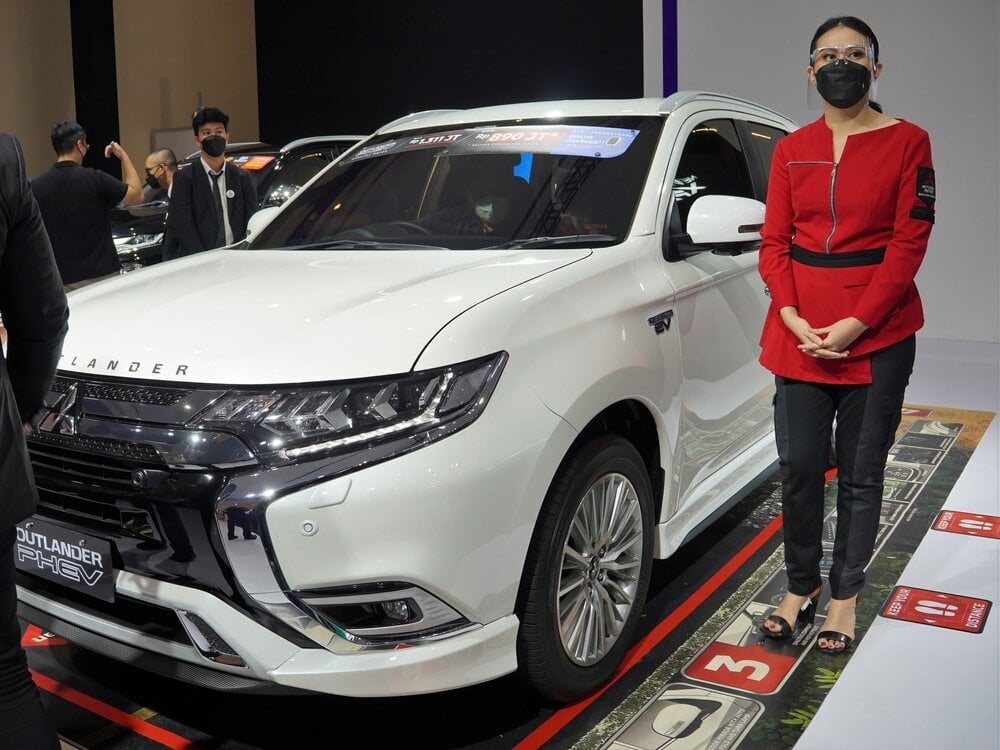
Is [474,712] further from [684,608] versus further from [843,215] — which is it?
[843,215]

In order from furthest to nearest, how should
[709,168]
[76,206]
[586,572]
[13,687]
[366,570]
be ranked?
[76,206]
[709,168]
[586,572]
[366,570]
[13,687]

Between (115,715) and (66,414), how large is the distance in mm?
903

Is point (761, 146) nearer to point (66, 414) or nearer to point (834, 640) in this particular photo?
point (834, 640)

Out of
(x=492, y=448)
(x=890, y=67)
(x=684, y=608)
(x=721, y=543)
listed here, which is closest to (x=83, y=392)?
(x=492, y=448)

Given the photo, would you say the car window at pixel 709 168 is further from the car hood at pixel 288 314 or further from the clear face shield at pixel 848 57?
the car hood at pixel 288 314

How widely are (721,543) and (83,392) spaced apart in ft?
8.07

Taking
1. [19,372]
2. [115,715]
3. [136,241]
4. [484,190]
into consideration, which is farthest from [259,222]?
[136,241]

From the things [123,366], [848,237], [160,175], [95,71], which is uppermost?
[95,71]

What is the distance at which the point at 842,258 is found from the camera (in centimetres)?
286

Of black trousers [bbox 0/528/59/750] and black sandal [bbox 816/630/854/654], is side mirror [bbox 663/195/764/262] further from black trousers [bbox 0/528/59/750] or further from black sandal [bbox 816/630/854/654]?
black trousers [bbox 0/528/59/750]

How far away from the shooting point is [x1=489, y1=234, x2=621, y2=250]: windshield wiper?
292 centimetres

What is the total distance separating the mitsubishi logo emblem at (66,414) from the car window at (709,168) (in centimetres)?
177

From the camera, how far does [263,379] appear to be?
2172 millimetres

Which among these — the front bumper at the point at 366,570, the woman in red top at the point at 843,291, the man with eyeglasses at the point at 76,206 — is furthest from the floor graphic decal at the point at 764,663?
the man with eyeglasses at the point at 76,206
